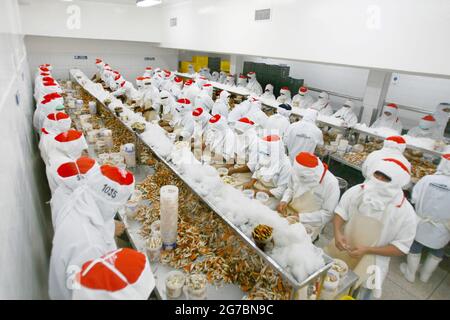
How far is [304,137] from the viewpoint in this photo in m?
4.87

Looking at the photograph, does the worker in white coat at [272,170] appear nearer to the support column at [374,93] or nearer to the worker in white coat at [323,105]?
the support column at [374,93]

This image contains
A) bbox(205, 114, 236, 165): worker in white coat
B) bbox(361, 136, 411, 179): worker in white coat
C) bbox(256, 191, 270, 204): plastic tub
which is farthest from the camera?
bbox(361, 136, 411, 179): worker in white coat

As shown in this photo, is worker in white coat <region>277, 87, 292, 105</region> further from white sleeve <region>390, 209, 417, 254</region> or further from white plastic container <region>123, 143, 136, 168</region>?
white sleeve <region>390, 209, 417, 254</region>

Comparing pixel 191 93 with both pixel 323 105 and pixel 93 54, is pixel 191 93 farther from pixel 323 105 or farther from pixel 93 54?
pixel 93 54

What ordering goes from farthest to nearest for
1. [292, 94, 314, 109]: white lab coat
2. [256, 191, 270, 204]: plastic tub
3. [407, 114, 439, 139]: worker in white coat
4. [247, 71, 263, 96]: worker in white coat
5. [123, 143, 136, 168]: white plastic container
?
[247, 71, 263, 96]: worker in white coat < [292, 94, 314, 109]: white lab coat < [407, 114, 439, 139]: worker in white coat < [123, 143, 136, 168]: white plastic container < [256, 191, 270, 204]: plastic tub

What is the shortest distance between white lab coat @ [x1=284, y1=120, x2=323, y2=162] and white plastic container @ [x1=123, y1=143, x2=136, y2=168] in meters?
2.88

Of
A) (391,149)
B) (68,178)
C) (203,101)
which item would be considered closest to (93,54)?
(203,101)

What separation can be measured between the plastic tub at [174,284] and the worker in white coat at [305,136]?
365cm

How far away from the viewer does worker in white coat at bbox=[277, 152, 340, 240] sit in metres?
2.76

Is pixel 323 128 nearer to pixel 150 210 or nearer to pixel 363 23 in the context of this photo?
pixel 363 23

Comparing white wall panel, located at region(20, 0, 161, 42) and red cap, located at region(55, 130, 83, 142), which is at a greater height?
white wall panel, located at region(20, 0, 161, 42)

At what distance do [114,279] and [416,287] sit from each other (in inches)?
146

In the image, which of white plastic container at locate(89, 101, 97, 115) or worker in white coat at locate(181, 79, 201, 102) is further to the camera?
worker in white coat at locate(181, 79, 201, 102)

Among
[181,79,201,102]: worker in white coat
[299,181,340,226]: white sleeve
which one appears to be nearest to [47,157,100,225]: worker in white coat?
[299,181,340,226]: white sleeve
